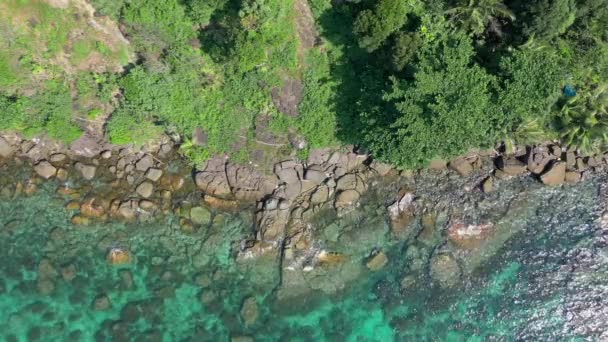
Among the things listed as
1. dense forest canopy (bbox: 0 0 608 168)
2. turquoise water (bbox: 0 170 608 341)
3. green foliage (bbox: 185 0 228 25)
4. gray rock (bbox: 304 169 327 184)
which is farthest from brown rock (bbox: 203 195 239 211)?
green foliage (bbox: 185 0 228 25)

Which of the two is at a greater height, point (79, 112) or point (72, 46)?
point (72, 46)

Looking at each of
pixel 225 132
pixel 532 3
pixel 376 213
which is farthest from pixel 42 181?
pixel 532 3

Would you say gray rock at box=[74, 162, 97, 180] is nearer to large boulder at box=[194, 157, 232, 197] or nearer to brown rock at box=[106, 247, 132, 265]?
brown rock at box=[106, 247, 132, 265]

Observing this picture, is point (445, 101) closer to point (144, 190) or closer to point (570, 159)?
point (570, 159)

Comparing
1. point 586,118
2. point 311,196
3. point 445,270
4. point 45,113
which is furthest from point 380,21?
point 45,113

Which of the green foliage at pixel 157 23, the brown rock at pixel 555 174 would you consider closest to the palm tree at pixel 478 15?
the brown rock at pixel 555 174

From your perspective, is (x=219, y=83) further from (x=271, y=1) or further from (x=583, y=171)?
(x=583, y=171)

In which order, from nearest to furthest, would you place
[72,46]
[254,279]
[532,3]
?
[532,3], [72,46], [254,279]
